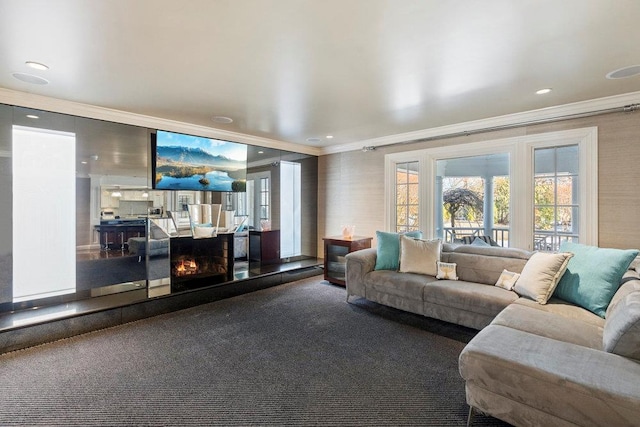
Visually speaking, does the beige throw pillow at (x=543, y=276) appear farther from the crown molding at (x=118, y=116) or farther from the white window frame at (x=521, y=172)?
the crown molding at (x=118, y=116)

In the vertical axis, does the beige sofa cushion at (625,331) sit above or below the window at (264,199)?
below

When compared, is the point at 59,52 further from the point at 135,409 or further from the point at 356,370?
the point at 356,370

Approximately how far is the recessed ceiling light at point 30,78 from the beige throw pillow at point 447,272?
4.50m

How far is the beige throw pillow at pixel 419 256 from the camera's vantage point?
3789mm

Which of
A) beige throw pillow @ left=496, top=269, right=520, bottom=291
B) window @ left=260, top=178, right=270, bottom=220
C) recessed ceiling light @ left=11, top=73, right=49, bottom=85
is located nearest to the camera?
recessed ceiling light @ left=11, top=73, right=49, bottom=85

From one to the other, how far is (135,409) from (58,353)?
136 centimetres

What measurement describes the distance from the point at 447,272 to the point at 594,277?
1.34m

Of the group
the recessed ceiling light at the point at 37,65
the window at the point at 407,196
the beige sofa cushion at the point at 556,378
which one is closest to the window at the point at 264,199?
the window at the point at 407,196

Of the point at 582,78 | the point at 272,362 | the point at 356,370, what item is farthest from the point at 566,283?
the point at 272,362

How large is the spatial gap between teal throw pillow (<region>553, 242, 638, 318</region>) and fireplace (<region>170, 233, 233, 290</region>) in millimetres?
4079

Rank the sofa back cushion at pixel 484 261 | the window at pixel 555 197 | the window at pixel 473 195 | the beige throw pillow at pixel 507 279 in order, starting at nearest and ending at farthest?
the beige throw pillow at pixel 507 279
the sofa back cushion at pixel 484 261
the window at pixel 555 197
the window at pixel 473 195

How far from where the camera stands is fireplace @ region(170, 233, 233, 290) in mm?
4391

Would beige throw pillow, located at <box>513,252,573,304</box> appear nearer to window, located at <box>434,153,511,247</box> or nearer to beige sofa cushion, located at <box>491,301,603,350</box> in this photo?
beige sofa cushion, located at <box>491,301,603,350</box>

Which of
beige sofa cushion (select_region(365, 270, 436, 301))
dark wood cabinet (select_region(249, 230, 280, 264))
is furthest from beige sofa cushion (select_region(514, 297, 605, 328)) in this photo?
dark wood cabinet (select_region(249, 230, 280, 264))
